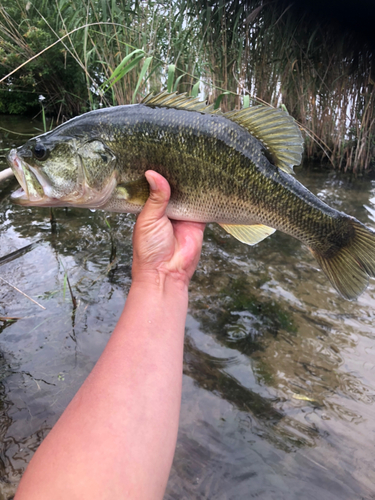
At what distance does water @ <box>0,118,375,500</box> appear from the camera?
1911mm

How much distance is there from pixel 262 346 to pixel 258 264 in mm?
1288

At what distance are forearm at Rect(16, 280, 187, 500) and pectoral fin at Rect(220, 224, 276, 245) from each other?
3.26ft

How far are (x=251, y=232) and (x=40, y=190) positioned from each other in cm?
136

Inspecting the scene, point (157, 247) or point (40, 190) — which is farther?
point (157, 247)

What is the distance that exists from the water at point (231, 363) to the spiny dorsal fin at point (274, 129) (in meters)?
1.61

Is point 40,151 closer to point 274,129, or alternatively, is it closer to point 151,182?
point 151,182

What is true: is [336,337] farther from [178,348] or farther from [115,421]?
[115,421]

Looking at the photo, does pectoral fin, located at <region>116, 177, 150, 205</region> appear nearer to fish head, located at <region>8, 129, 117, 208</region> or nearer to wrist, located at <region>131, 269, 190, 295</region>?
fish head, located at <region>8, 129, 117, 208</region>

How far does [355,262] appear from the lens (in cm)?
201

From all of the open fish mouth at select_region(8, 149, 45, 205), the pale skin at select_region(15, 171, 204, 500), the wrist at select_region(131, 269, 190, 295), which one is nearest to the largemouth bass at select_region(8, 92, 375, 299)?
the open fish mouth at select_region(8, 149, 45, 205)

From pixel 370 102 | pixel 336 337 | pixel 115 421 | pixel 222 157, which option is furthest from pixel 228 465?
pixel 370 102

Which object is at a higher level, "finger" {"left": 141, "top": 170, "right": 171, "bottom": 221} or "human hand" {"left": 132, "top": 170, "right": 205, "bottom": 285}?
"finger" {"left": 141, "top": 170, "right": 171, "bottom": 221}

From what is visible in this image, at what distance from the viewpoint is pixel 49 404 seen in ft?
7.06

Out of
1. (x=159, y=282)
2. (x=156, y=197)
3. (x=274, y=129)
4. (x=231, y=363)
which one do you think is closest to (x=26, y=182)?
(x=156, y=197)
